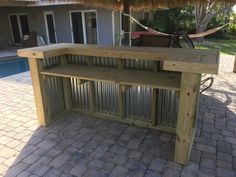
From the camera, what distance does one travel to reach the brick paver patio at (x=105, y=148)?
219cm

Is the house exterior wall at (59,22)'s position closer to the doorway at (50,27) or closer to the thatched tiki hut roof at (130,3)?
the doorway at (50,27)

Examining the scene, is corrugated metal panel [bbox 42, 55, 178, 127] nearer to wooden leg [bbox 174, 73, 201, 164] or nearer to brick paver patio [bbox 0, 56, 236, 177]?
brick paver patio [bbox 0, 56, 236, 177]

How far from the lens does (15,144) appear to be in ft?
8.74

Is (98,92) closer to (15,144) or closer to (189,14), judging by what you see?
(15,144)

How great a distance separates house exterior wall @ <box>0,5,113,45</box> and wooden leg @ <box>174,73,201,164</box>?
820cm

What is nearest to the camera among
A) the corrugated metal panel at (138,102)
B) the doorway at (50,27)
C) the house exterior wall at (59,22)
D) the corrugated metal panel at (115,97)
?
the corrugated metal panel at (115,97)

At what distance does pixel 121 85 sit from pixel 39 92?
1167 mm

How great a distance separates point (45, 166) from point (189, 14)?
15157 millimetres

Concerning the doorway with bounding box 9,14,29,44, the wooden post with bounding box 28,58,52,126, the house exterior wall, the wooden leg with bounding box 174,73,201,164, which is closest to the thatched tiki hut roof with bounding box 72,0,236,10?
the wooden post with bounding box 28,58,52,126

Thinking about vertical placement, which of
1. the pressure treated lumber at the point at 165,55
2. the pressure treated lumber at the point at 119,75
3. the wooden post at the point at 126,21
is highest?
the wooden post at the point at 126,21

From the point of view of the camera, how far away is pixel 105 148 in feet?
8.40

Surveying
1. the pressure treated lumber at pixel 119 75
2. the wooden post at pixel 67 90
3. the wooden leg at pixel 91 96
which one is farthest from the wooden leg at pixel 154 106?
the wooden post at pixel 67 90

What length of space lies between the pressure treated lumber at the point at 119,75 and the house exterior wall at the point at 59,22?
7056mm

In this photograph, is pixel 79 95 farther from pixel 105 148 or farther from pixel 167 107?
pixel 167 107
